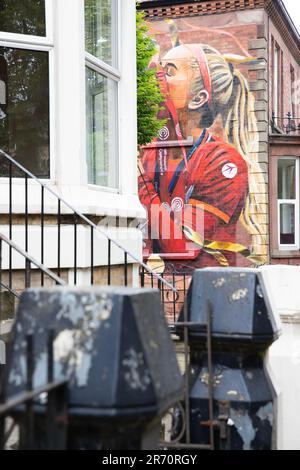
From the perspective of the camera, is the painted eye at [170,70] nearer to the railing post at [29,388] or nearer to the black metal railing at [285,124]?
the black metal railing at [285,124]

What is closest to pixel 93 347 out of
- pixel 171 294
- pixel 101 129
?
pixel 101 129

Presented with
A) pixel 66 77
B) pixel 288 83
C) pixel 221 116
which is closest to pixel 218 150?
pixel 221 116

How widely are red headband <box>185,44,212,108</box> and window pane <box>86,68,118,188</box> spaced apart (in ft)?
33.3

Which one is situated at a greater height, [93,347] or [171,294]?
[93,347]

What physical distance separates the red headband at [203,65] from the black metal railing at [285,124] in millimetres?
1883

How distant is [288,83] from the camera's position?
1952 centimetres

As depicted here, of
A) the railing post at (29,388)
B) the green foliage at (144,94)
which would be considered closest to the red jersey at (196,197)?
the green foliage at (144,94)

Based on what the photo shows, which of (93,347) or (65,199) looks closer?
(93,347)

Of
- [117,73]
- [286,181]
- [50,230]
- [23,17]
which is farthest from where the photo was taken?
[286,181]

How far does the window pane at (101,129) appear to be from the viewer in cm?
612

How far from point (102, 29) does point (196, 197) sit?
34.7 feet

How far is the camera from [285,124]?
19.3 meters

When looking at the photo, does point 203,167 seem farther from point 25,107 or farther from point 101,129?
point 25,107

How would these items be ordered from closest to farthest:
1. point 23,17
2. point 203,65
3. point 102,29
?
point 23,17, point 102,29, point 203,65
